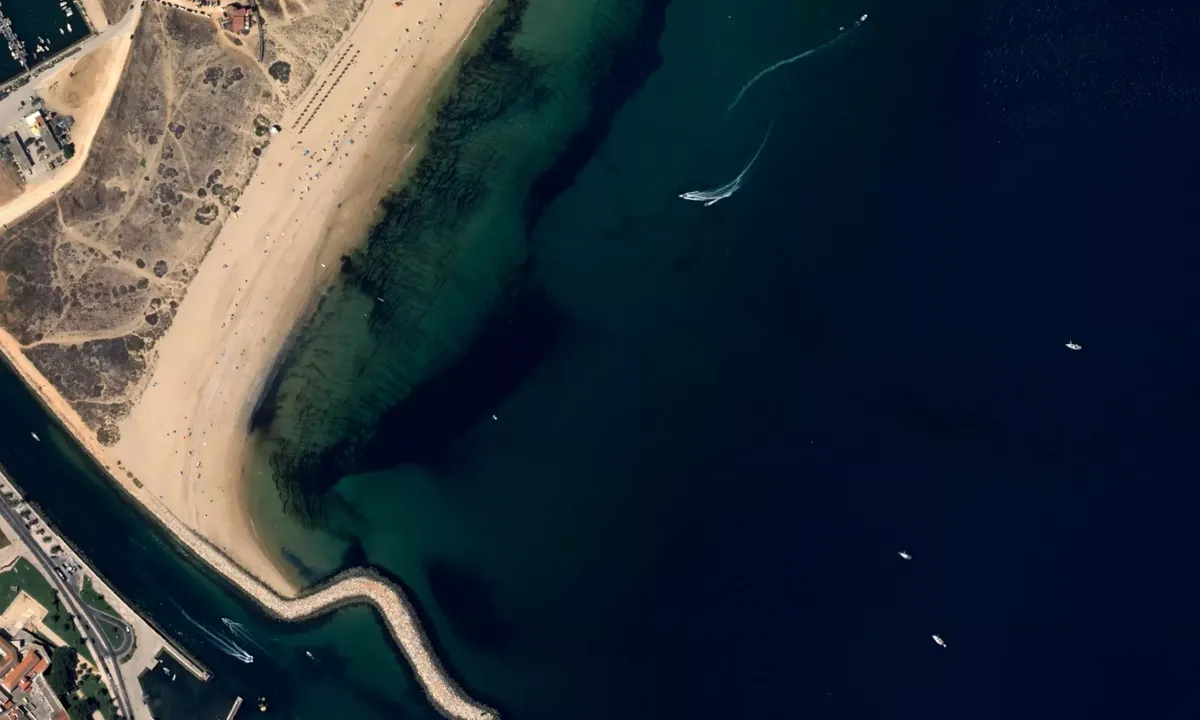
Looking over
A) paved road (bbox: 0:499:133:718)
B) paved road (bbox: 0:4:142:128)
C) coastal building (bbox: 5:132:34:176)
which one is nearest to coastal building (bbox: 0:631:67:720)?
paved road (bbox: 0:499:133:718)

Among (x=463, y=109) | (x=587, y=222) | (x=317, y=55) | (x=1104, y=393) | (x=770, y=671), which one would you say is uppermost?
(x=317, y=55)

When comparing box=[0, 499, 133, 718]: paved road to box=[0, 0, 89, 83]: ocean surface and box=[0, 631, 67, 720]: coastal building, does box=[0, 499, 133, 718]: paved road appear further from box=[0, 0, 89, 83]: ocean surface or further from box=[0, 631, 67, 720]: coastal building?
box=[0, 0, 89, 83]: ocean surface

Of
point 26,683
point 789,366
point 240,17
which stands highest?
point 240,17

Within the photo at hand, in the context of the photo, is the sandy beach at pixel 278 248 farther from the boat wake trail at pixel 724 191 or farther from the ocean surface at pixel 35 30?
the boat wake trail at pixel 724 191

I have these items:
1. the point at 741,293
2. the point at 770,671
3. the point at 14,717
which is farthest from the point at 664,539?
the point at 14,717

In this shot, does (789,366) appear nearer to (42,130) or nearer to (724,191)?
(724,191)

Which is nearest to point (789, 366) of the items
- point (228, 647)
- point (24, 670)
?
point (228, 647)

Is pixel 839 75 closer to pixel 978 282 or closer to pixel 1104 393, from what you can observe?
pixel 978 282
